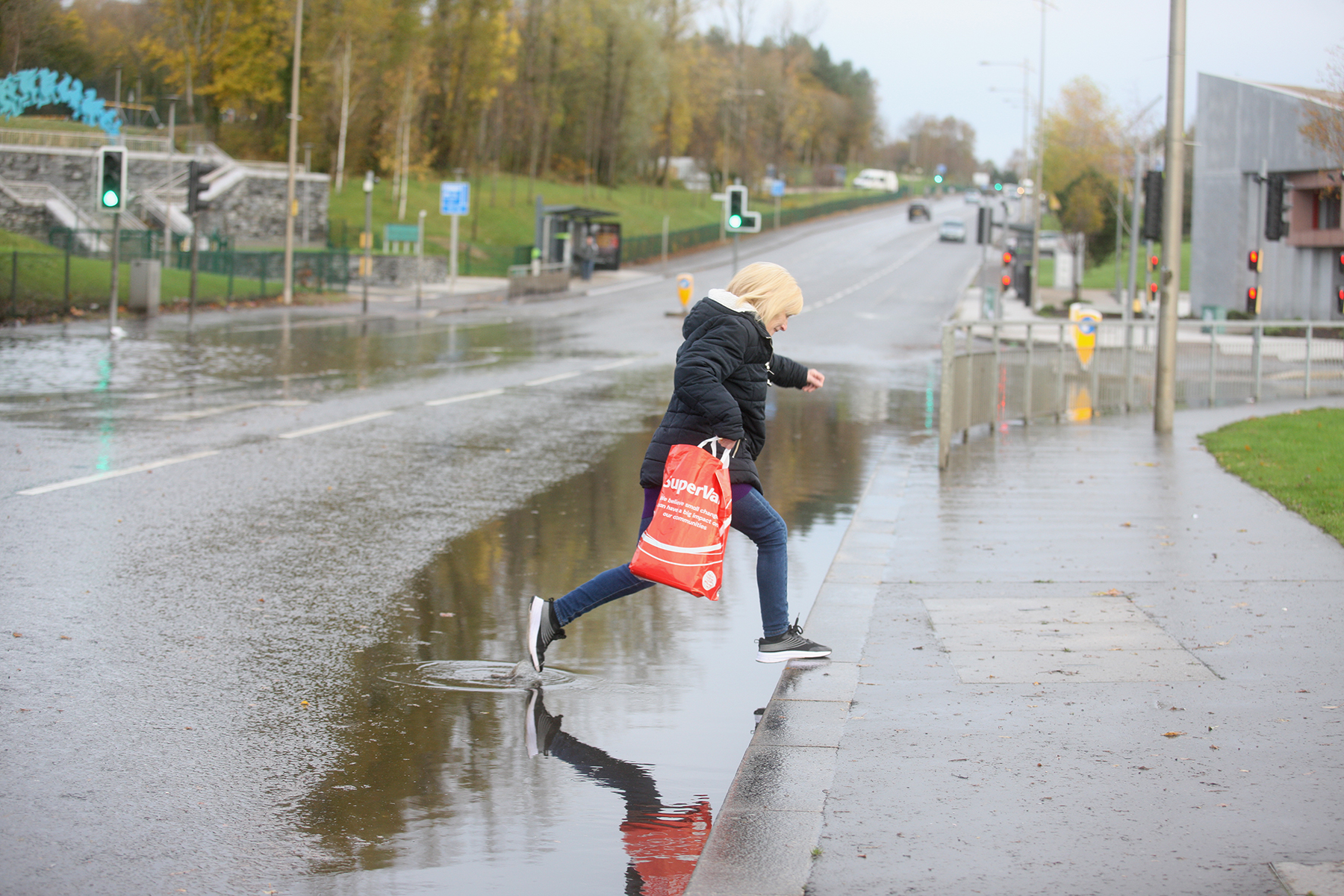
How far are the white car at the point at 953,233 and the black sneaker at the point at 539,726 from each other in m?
85.7

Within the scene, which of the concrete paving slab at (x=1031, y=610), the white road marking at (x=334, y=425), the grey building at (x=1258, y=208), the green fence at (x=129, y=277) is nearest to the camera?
the concrete paving slab at (x=1031, y=610)

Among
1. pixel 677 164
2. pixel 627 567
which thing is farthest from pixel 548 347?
Result: pixel 677 164

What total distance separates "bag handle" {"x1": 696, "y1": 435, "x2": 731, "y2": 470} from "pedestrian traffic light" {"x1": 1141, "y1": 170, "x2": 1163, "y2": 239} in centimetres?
1226

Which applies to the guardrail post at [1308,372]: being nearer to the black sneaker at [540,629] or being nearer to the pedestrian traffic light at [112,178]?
the black sneaker at [540,629]

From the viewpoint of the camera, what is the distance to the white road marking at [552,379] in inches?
776

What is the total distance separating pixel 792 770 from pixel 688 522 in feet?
4.04

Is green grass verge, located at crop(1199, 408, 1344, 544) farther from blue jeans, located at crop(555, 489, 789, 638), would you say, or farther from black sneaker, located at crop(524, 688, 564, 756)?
black sneaker, located at crop(524, 688, 564, 756)

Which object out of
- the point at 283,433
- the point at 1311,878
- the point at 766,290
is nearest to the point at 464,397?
the point at 283,433

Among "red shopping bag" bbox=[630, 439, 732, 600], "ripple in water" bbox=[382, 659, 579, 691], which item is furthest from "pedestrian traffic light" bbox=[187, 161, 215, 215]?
"red shopping bag" bbox=[630, 439, 732, 600]

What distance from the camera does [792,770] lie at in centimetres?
454

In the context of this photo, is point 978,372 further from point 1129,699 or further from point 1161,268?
point 1129,699

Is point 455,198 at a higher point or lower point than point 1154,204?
higher

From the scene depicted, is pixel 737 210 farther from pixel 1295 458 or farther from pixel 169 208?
pixel 1295 458

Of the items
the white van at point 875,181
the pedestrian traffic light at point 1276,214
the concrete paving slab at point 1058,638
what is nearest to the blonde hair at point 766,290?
the concrete paving slab at point 1058,638
